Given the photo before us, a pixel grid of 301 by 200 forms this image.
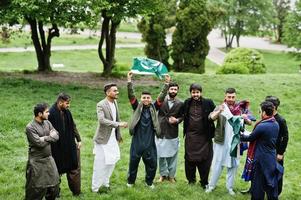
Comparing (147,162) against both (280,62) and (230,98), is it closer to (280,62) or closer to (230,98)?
(230,98)

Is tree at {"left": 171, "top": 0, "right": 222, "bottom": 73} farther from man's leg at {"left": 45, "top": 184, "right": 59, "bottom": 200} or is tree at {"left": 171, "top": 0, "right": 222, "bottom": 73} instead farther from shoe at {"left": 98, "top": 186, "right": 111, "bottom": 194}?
man's leg at {"left": 45, "top": 184, "right": 59, "bottom": 200}

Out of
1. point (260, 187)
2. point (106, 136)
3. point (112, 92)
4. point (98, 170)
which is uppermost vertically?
point (112, 92)

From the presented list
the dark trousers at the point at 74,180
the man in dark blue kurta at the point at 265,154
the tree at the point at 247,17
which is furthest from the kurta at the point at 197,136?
the tree at the point at 247,17

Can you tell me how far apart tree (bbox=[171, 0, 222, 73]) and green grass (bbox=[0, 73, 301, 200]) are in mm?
5047

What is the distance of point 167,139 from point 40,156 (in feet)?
9.60

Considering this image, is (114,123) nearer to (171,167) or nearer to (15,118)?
(171,167)

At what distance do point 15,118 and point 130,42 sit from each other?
34.7 metres

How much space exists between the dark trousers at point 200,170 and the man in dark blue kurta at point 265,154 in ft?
3.74

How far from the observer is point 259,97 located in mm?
17750

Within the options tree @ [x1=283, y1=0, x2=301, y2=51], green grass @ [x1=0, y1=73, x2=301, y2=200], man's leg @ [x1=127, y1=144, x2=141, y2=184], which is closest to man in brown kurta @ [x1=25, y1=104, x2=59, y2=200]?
green grass @ [x1=0, y1=73, x2=301, y2=200]

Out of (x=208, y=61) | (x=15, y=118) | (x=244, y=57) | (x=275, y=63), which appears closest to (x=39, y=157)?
(x=15, y=118)

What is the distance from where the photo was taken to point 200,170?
929 centimetres

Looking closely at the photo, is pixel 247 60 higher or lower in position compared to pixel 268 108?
lower

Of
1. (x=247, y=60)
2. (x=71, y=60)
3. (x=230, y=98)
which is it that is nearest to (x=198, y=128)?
(x=230, y=98)
